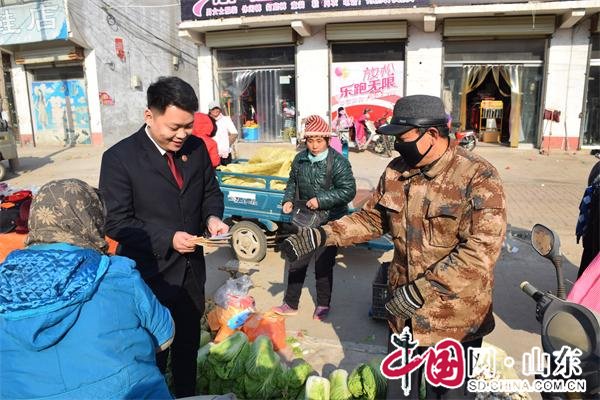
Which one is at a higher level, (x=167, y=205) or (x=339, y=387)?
(x=167, y=205)

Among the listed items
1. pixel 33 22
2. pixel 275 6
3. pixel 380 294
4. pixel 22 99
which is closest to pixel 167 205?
pixel 380 294

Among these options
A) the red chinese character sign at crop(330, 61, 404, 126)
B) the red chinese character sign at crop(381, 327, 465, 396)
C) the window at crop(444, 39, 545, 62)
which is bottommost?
the red chinese character sign at crop(381, 327, 465, 396)

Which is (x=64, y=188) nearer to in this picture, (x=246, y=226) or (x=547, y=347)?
(x=547, y=347)

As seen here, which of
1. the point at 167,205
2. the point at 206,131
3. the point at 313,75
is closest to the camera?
the point at 167,205

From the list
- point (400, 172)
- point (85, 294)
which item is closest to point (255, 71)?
point (400, 172)

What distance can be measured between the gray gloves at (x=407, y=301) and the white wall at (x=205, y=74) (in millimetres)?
15273

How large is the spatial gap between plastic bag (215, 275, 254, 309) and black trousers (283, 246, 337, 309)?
450mm

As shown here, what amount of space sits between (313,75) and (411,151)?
45.0 feet

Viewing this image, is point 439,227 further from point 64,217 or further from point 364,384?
point 64,217

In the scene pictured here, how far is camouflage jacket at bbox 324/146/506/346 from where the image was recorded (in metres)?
2.17

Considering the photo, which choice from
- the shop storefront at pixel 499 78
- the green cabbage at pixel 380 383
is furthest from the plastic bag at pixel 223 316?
the shop storefront at pixel 499 78

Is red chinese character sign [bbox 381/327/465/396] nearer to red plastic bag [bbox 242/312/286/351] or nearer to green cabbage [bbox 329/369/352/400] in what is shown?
green cabbage [bbox 329/369/352/400]

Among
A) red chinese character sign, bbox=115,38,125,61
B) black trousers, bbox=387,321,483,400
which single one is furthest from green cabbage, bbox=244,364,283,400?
red chinese character sign, bbox=115,38,125,61

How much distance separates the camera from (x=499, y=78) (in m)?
15.0
